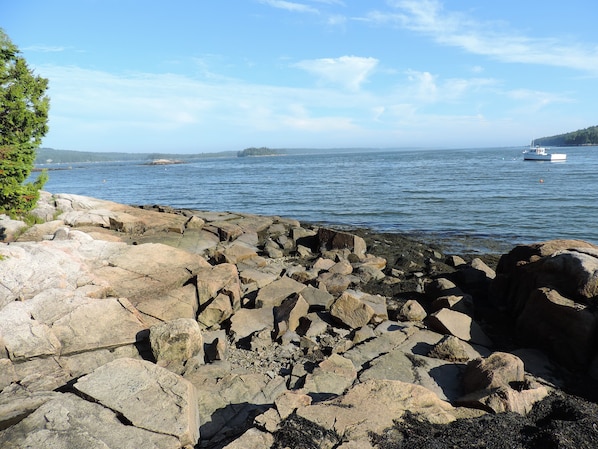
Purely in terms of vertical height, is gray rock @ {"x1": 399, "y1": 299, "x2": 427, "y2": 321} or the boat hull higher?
the boat hull

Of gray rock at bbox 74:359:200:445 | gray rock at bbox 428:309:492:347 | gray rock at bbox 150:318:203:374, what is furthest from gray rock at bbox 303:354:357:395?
gray rock at bbox 428:309:492:347

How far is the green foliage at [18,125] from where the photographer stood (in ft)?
40.4

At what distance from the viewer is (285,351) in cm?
853

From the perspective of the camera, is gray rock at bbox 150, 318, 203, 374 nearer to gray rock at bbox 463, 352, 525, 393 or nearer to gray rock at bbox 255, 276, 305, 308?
gray rock at bbox 255, 276, 305, 308

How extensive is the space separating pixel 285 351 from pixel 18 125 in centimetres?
1219

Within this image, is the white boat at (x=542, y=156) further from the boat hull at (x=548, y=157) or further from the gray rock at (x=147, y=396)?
the gray rock at (x=147, y=396)

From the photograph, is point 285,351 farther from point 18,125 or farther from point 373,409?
point 18,125

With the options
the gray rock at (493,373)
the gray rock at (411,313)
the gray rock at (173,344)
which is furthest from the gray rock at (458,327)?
the gray rock at (173,344)

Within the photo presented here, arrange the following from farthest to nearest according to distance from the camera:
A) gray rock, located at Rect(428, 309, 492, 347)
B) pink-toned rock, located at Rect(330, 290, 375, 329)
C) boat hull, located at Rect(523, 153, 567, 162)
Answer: boat hull, located at Rect(523, 153, 567, 162) → pink-toned rock, located at Rect(330, 290, 375, 329) → gray rock, located at Rect(428, 309, 492, 347)

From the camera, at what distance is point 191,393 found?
568 centimetres

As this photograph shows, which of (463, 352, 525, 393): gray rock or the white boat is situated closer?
(463, 352, 525, 393): gray rock

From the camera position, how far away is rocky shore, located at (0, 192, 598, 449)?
5023 mm

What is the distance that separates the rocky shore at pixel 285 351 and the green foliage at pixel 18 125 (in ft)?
6.49

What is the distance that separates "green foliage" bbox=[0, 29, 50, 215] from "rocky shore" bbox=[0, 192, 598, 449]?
198 cm
